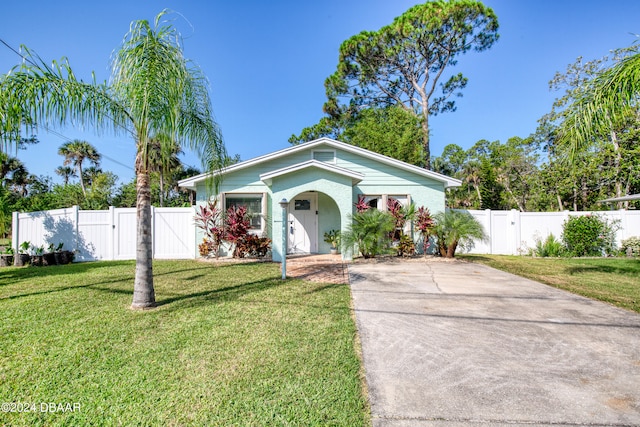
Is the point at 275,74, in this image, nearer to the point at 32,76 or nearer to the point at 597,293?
the point at 32,76

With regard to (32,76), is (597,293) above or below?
below

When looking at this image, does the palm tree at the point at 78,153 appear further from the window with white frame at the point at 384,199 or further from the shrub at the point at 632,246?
the shrub at the point at 632,246

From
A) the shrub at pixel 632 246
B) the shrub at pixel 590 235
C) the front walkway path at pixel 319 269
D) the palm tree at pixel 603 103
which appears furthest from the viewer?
the shrub at pixel 590 235

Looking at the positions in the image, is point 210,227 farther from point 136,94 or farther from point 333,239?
point 136,94

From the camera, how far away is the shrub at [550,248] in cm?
1200

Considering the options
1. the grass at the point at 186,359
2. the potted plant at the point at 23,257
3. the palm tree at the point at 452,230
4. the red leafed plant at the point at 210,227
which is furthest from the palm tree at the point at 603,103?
the potted plant at the point at 23,257

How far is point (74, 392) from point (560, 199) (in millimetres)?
24905

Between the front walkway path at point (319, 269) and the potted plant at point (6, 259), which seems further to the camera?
the potted plant at point (6, 259)

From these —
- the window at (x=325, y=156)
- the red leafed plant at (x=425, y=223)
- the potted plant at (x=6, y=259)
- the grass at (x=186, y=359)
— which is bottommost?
the grass at (x=186, y=359)

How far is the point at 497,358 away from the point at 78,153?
38.6 m

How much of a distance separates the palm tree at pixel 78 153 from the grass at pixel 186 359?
3077cm

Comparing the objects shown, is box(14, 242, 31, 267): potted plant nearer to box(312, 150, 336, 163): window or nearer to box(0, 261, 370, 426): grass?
box(0, 261, 370, 426): grass

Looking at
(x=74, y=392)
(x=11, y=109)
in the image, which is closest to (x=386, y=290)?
(x=74, y=392)

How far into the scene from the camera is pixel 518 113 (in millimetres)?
16422
